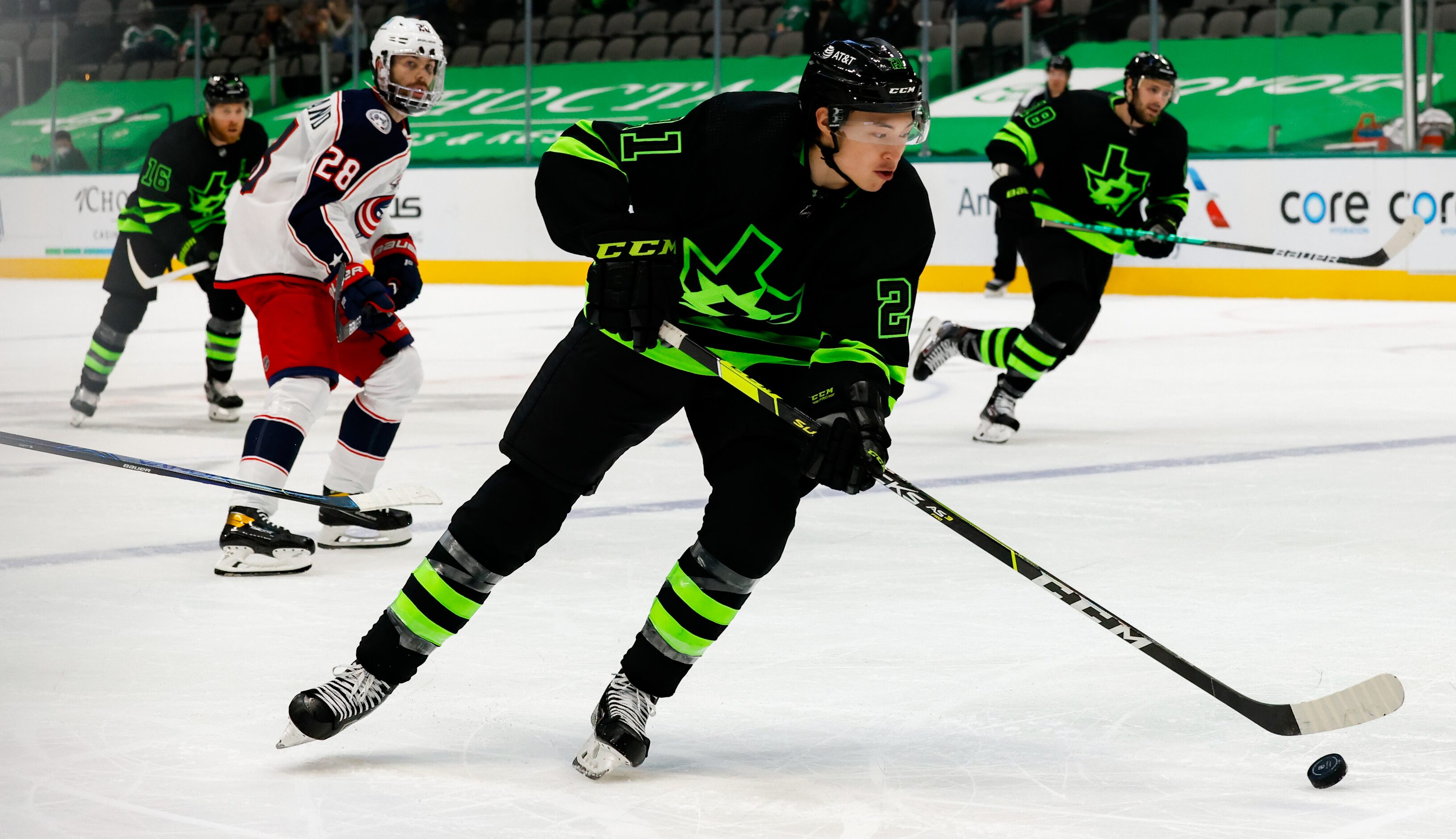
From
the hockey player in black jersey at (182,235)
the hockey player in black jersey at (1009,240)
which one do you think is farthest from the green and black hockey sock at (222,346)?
the hockey player in black jersey at (1009,240)

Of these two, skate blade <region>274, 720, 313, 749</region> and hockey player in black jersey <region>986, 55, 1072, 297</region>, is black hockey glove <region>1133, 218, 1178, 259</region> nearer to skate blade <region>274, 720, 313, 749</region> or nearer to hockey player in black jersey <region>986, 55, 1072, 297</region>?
skate blade <region>274, 720, 313, 749</region>

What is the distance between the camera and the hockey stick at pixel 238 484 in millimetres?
2797

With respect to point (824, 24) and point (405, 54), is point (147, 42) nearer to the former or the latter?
point (824, 24)

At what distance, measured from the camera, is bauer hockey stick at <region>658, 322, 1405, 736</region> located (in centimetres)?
211

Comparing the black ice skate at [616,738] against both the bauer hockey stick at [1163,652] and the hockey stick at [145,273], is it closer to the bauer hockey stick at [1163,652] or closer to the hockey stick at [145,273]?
the bauer hockey stick at [1163,652]

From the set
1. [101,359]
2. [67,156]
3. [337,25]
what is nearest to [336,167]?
[101,359]

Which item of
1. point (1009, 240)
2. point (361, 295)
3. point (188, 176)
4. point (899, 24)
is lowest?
point (1009, 240)

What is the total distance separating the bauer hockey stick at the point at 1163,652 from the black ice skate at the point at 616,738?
402mm

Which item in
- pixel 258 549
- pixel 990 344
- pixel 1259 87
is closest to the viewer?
pixel 258 549

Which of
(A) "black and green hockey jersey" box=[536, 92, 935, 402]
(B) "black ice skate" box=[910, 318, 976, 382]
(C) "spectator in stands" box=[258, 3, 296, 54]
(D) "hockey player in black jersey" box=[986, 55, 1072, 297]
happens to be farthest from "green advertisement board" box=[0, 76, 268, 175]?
(A) "black and green hockey jersey" box=[536, 92, 935, 402]

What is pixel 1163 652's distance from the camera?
6.89 ft

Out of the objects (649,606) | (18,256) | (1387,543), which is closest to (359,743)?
(649,606)

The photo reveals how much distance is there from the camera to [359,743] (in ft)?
7.35

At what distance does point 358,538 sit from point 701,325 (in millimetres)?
1579
